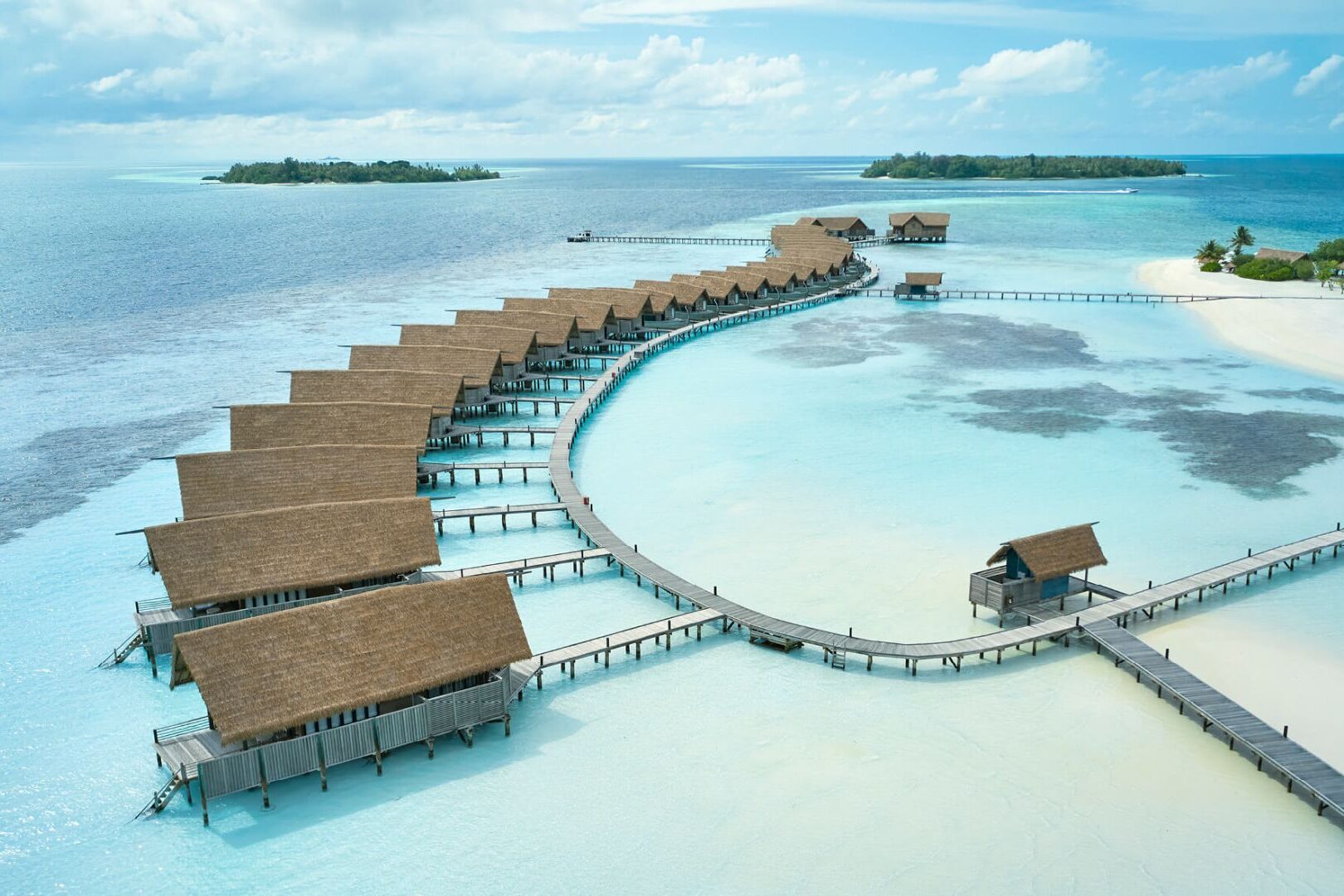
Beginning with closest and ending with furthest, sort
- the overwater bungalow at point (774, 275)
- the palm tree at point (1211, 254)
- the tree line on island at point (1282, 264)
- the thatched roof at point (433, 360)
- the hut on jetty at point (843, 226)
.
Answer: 1. the thatched roof at point (433, 360)
2. the overwater bungalow at point (774, 275)
3. the tree line on island at point (1282, 264)
4. the palm tree at point (1211, 254)
5. the hut on jetty at point (843, 226)

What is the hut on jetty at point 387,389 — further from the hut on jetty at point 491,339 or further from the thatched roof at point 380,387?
the hut on jetty at point 491,339

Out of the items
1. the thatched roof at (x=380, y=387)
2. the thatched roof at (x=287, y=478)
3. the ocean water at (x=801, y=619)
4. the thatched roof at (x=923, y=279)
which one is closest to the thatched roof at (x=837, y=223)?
the thatched roof at (x=923, y=279)

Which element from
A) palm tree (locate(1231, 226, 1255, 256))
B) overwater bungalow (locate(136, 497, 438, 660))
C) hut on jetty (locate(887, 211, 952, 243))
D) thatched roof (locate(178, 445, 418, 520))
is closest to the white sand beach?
palm tree (locate(1231, 226, 1255, 256))

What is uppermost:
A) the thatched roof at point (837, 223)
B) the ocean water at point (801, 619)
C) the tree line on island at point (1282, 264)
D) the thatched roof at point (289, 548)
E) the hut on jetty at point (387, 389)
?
the thatched roof at point (837, 223)

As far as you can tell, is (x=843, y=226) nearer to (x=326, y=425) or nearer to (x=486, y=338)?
(x=486, y=338)

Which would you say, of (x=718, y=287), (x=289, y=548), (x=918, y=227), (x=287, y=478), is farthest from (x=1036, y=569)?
(x=918, y=227)

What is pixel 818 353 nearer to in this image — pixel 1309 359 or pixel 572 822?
pixel 1309 359

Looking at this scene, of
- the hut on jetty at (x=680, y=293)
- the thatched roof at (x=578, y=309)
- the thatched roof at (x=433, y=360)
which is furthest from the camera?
the hut on jetty at (x=680, y=293)
